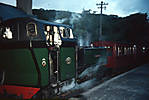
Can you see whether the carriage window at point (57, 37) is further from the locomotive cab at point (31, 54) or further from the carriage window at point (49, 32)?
the carriage window at point (49, 32)

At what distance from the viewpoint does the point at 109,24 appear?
38125mm

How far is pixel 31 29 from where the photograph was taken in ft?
14.2

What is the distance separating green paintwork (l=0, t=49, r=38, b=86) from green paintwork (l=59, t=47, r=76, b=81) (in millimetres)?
1049

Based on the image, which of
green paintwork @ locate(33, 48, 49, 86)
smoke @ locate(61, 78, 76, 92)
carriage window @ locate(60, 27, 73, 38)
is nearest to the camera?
green paintwork @ locate(33, 48, 49, 86)

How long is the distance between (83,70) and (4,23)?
3.92 meters

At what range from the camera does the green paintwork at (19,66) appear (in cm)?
394

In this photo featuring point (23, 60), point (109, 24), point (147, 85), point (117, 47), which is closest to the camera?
point (23, 60)

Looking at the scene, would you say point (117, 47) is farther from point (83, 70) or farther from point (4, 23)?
point (4, 23)

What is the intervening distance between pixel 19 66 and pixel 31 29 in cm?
114

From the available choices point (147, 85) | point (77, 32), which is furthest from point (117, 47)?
point (77, 32)

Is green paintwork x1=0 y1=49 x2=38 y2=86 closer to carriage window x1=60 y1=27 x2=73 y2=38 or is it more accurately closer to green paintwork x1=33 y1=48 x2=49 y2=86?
green paintwork x1=33 y1=48 x2=49 y2=86

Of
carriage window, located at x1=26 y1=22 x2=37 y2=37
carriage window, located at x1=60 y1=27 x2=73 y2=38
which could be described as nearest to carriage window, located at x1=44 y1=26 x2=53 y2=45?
carriage window, located at x1=26 y1=22 x2=37 y2=37

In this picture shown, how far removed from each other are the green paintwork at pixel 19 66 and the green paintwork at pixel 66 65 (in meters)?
1.05

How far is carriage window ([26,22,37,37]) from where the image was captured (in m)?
4.29
